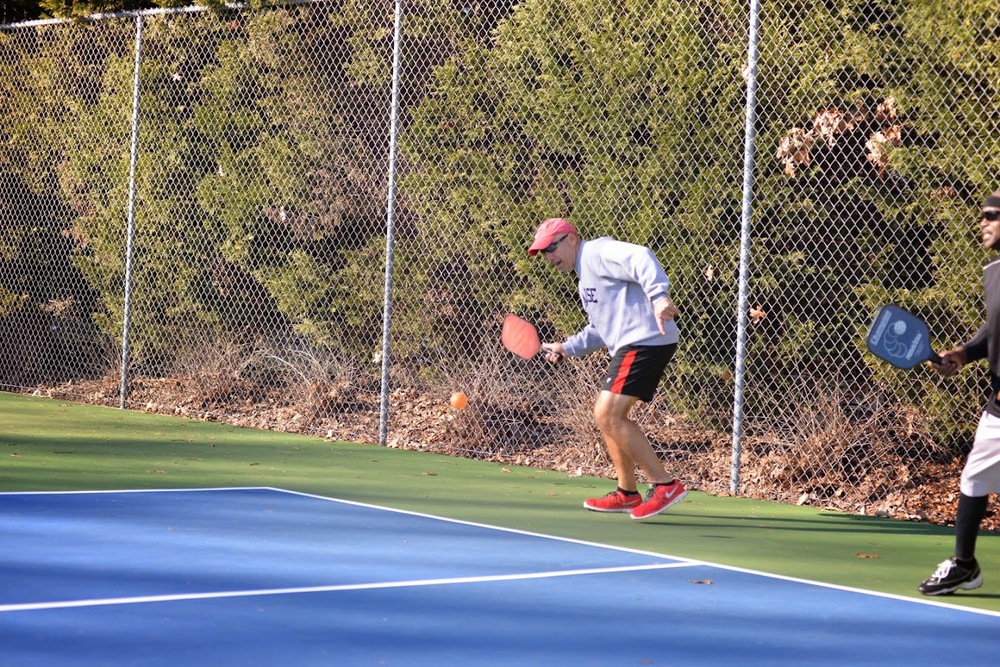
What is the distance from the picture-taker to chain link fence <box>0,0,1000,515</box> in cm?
1065

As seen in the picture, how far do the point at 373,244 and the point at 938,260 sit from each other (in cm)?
598

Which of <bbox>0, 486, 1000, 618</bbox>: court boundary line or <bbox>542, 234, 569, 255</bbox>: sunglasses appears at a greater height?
<bbox>542, 234, 569, 255</bbox>: sunglasses

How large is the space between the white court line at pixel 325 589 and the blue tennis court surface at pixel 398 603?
1 centimetres

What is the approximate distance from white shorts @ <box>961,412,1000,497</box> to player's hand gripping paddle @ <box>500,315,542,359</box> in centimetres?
338

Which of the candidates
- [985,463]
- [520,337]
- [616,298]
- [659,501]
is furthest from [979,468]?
[520,337]

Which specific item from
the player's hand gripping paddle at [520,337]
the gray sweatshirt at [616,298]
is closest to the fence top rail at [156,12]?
the player's hand gripping paddle at [520,337]

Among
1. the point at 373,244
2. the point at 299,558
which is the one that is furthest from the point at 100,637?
the point at 373,244

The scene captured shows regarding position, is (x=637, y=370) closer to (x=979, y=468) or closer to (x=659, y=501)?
(x=659, y=501)

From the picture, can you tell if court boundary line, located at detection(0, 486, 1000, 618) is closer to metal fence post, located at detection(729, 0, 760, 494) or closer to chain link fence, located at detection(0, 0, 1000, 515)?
metal fence post, located at detection(729, 0, 760, 494)

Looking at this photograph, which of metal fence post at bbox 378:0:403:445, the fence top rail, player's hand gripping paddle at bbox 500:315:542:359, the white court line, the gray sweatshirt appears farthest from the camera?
the fence top rail

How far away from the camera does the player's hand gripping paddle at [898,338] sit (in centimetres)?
717

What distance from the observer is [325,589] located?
21.5 ft

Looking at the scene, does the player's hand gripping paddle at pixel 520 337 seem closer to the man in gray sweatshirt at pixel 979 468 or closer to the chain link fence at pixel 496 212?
the chain link fence at pixel 496 212

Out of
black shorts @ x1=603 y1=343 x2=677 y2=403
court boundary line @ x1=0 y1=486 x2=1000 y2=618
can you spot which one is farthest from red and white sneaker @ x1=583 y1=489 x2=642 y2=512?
court boundary line @ x1=0 y1=486 x2=1000 y2=618
